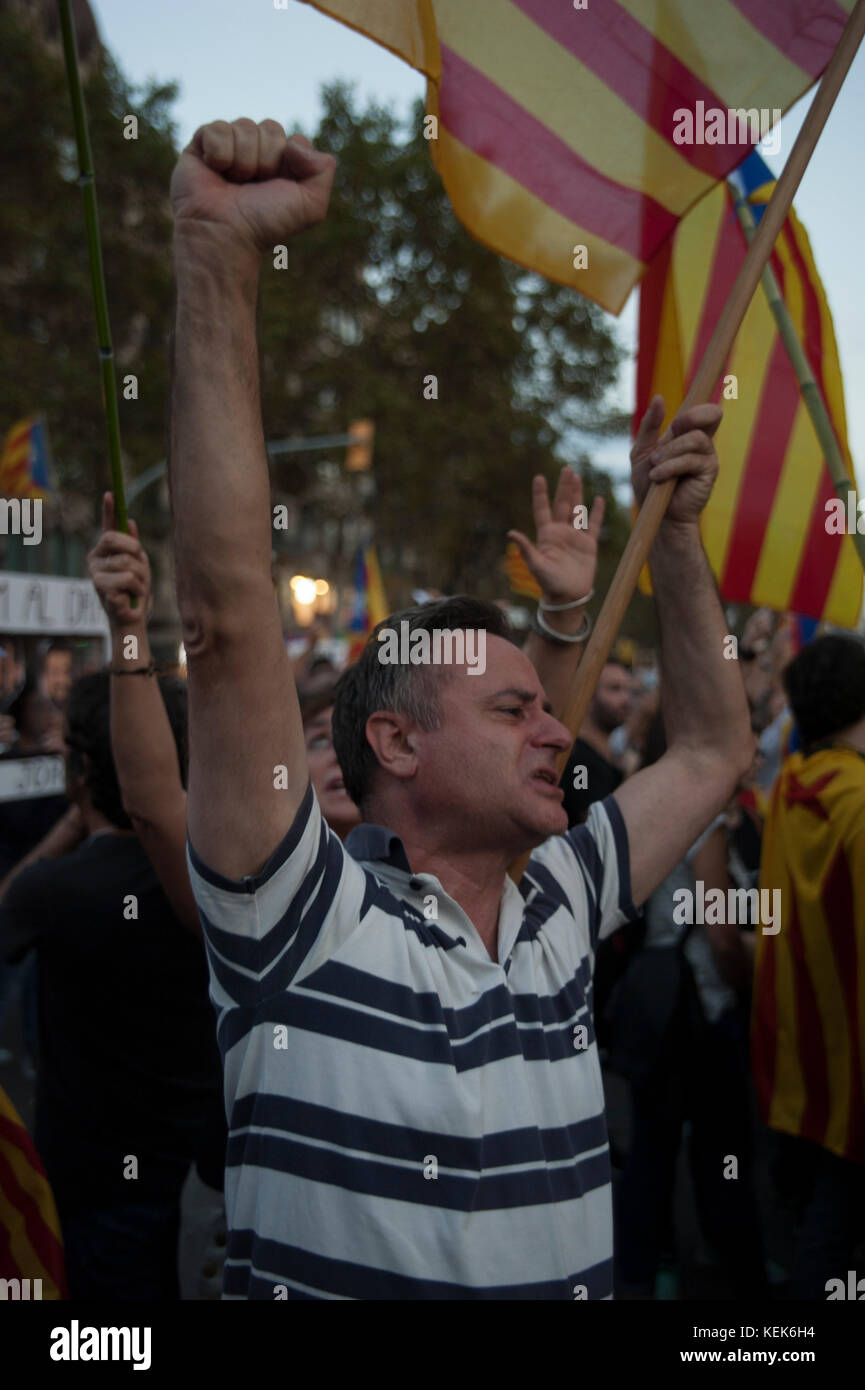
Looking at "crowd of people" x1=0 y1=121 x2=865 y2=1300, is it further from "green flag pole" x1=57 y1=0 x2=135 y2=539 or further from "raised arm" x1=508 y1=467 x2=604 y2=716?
"green flag pole" x1=57 y1=0 x2=135 y2=539

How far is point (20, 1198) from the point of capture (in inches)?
71.7

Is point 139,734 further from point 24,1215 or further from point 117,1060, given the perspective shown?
point 24,1215

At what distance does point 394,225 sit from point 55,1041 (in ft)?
89.5

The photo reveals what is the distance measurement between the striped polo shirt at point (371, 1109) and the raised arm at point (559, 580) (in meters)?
0.87

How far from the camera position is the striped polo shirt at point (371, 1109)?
1390 millimetres

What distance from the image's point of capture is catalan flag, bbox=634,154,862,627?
355 centimetres

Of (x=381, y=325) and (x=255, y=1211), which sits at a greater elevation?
(x=381, y=325)

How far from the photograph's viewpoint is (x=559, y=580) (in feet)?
7.43

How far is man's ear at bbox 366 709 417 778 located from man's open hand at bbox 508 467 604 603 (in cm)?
62

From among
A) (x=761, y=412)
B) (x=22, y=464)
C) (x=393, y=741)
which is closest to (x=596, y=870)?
(x=393, y=741)

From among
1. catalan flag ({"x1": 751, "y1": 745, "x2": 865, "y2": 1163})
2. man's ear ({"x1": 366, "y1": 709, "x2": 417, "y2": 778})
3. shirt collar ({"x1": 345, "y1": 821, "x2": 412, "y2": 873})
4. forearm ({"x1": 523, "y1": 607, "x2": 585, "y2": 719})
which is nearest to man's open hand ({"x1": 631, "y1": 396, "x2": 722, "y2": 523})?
forearm ({"x1": 523, "y1": 607, "x2": 585, "y2": 719})

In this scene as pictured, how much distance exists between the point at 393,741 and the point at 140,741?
1.98 ft

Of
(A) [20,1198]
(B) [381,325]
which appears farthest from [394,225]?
(A) [20,1198]
